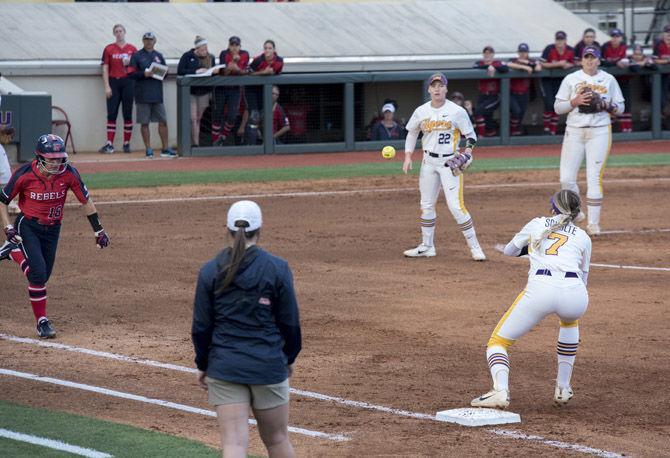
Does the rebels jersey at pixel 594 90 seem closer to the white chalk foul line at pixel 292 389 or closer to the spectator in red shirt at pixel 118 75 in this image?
the white chalk foul line at pixel 292 389

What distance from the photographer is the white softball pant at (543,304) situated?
26.3ft

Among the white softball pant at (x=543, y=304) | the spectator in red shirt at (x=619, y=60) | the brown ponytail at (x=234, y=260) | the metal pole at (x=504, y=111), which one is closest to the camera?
the brown ponytail at (x=234, y=260)

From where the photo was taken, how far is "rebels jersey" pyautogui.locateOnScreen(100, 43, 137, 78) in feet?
79.4

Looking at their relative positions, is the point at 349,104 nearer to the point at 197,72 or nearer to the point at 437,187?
the point at 197,72

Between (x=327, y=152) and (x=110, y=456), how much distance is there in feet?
59.9

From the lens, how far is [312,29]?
29719 millimetres

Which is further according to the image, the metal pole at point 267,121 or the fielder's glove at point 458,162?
the metal pole at point 267,121

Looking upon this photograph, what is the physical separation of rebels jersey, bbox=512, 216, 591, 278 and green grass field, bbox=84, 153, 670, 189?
13.0 metres

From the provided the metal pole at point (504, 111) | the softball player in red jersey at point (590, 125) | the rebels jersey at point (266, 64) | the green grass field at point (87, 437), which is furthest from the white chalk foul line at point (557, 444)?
the metal pole at point (504, 111)

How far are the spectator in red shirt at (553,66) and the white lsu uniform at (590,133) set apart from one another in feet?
33.3

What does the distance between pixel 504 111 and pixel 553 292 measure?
716 inches

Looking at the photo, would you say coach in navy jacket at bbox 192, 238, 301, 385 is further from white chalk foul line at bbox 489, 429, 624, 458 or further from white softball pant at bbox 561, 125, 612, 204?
white softball pant at bbox 561, 125, 612, 204

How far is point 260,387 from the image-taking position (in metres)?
5.85

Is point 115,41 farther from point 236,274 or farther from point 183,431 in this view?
point 236,274
